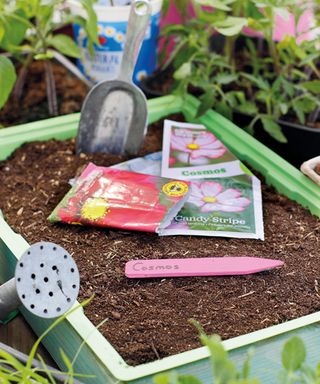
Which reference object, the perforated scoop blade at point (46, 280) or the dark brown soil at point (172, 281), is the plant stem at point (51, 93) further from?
the perforated scoop blade at point (46, 280)

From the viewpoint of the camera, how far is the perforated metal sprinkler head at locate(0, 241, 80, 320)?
73 cm

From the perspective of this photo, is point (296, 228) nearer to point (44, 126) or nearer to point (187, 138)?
point (187, 138)

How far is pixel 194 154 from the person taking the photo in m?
1.14

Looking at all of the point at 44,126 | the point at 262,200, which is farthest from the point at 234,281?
the point at 44,126

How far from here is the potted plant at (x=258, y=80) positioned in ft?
3.81

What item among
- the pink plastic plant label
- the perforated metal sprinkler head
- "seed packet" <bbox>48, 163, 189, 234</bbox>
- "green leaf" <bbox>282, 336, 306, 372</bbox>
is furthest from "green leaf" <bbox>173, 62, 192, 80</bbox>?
"green leaf" <bbox>282, 336, 306, 372</bbox>

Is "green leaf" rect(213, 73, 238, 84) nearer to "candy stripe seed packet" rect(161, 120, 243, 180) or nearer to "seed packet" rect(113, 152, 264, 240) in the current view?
"candy stripe seed packet" rect(161, 120, 243, 180)

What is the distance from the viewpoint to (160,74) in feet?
4.59

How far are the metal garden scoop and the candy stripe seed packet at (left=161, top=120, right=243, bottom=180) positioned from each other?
2.2 inches

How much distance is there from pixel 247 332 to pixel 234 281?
9 centimetres

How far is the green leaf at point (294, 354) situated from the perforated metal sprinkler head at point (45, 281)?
0.82 feet

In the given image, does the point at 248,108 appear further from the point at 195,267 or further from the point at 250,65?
the point at 195,267

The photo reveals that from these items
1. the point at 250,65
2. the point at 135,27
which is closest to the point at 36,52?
the point at 135,27

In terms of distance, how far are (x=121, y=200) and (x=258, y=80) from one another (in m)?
0.35
